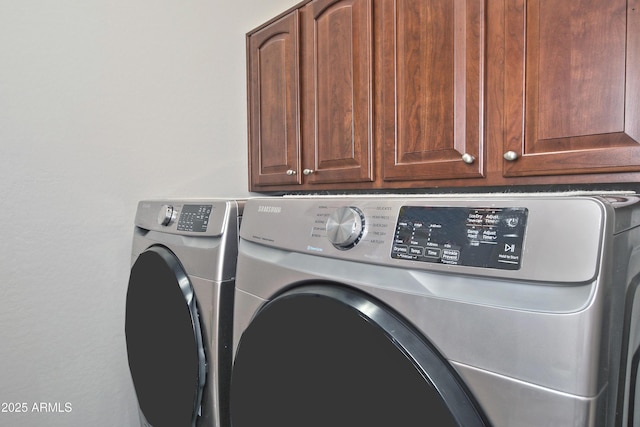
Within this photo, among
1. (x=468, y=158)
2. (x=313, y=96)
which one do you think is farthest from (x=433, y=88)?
(x=313, y=96)

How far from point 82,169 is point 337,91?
38.1 inches

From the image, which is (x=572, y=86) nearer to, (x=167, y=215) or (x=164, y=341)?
(x=167, y=215)

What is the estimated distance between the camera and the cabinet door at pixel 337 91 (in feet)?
4.98

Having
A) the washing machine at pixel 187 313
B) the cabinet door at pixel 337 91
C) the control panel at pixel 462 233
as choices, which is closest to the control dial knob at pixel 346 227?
the control panel at pixel 462 233

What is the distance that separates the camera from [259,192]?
205 centimetres

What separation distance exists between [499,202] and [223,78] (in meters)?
1.68

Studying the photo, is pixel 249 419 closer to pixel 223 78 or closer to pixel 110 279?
pixel 110 279

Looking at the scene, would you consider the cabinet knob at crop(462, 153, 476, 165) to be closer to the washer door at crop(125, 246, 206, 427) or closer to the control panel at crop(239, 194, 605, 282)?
the control panel at crop(239, 194, 605, 282)

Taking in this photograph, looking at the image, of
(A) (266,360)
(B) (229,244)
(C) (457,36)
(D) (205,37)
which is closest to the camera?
(A) (266,360)

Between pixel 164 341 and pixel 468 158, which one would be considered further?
pixel 468 158

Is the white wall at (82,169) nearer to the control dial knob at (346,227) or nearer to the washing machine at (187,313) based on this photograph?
the washing machine at (187,313)

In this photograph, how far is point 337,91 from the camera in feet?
5.28

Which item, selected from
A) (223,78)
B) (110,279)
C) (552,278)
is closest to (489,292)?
(552,278)

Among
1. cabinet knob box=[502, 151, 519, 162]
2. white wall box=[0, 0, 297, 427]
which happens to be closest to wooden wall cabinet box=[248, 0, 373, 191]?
white wall box=[0, 0, 297, 427]
